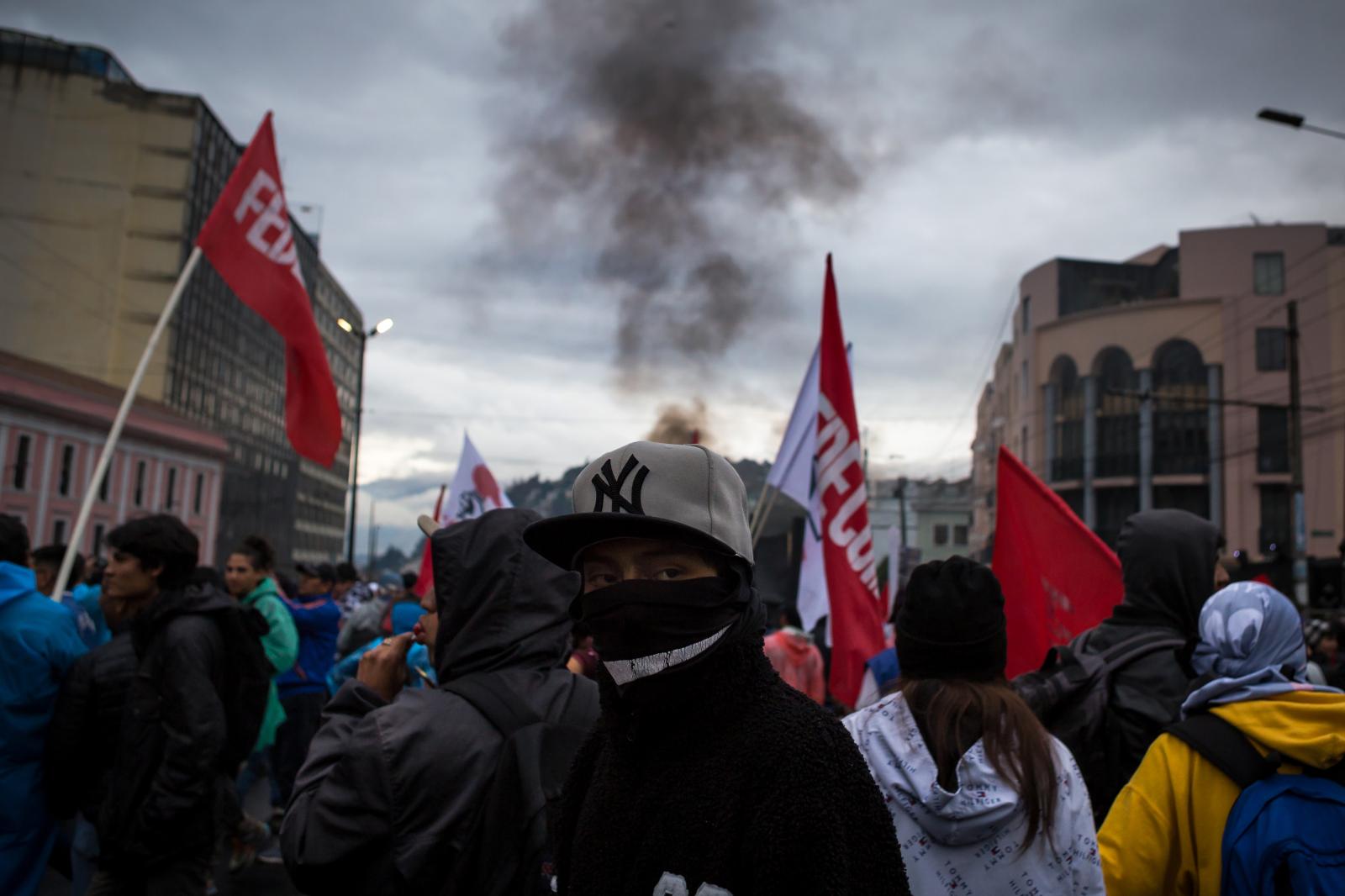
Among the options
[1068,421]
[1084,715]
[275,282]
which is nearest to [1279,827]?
[1084,715]

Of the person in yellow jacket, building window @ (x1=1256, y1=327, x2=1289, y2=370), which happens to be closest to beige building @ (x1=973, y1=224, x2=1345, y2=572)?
building window @ (x1=1256, y1=327, x2=1289, y2=370)

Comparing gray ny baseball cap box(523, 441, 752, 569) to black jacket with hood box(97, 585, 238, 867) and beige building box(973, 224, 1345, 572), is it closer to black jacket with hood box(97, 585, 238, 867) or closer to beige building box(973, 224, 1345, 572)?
black jacket with hood box(97, 585, 238, 867)

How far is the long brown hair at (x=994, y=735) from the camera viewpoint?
8.02 ft

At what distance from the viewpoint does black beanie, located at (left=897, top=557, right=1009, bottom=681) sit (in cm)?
267

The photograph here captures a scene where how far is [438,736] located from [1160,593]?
2.49 m

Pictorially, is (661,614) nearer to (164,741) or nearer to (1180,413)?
(164,741)

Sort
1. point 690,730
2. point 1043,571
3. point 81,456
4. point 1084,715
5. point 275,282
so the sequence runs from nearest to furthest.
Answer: point 690,730
point 1084,715
point 1043,571
point 275,282
point 81,456

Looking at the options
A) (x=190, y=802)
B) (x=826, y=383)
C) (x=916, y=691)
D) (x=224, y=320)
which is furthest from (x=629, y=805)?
(x=224, y=320)

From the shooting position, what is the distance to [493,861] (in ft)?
7.90

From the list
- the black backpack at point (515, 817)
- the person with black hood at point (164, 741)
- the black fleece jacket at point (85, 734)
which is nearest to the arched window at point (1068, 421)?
the person with black hood at point (164, 741)

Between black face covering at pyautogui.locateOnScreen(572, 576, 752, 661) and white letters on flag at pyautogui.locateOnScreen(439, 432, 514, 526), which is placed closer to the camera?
black face covering at pyautogui.locateOnScreen(572, 576, 752, 661)

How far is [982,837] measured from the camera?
8.03ft

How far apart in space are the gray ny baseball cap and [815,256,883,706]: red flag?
462 cm

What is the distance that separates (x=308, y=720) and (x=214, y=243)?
3.77m
